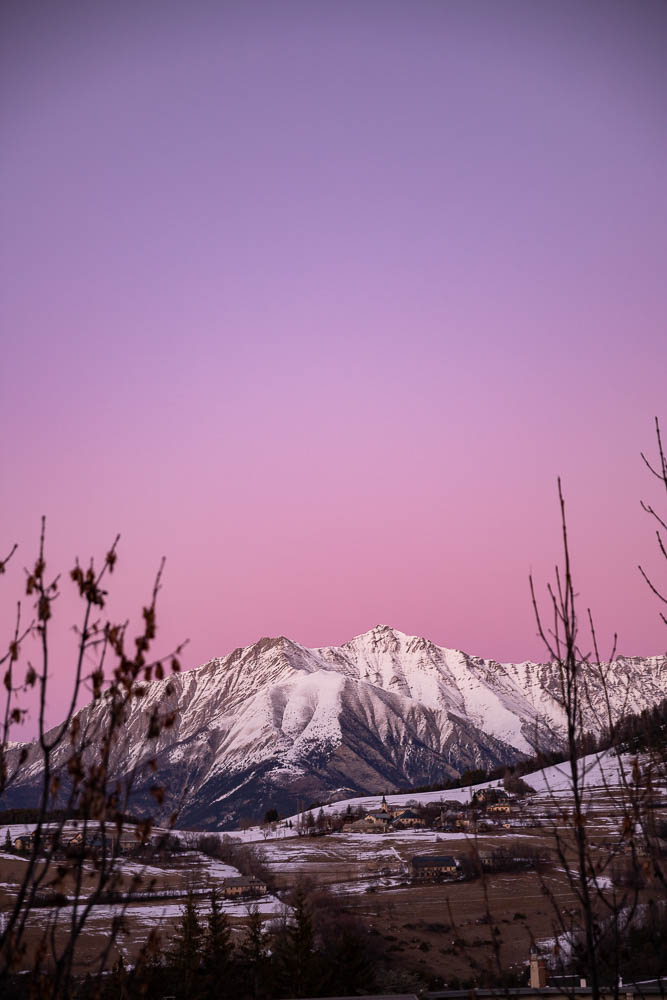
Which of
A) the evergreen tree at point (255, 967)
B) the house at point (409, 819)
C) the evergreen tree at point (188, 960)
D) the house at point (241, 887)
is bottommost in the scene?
the house at point (409, 819)

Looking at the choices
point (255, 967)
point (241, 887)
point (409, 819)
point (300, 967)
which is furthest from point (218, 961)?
point (409, 819)

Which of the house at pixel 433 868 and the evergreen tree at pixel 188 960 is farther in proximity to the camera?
→ the house at pixel 433 868

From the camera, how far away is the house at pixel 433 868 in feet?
404

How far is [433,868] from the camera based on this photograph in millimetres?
125688

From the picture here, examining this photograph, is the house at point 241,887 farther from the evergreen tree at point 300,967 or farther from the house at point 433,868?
the evergreen tree at point 300,967

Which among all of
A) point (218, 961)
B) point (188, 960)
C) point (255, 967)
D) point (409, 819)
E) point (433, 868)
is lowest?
point (409, 819)

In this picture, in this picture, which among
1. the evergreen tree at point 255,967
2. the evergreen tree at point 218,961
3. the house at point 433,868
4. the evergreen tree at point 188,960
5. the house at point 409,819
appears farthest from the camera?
the house at point 409,819

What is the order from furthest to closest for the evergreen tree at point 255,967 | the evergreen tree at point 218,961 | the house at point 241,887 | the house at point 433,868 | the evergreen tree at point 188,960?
the house at point 433,868 → the house at point 241,887 → the evergreen tree at point 255,967 → the evergreen tree at point 218,961 → the evergreen tree at point 188,960

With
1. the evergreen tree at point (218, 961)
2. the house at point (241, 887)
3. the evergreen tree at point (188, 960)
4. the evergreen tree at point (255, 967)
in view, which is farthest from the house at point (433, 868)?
the evergreen tree at point (188, 960)

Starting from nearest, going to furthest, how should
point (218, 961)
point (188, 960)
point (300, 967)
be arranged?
point (188, 960), point (300, 967), point (218, 961)

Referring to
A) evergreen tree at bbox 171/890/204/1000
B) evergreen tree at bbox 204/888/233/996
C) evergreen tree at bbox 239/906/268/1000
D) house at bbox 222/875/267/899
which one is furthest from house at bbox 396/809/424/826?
evergreen tree at bbox 171/890/204/1000

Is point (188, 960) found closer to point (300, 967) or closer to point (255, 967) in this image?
point (300, 967)

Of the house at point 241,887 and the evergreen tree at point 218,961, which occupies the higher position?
the evergreen tree at point 218,961

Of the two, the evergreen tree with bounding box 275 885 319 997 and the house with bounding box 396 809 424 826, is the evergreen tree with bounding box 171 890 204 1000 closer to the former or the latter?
the evergreen tree with bounding box 275 885 319 997
